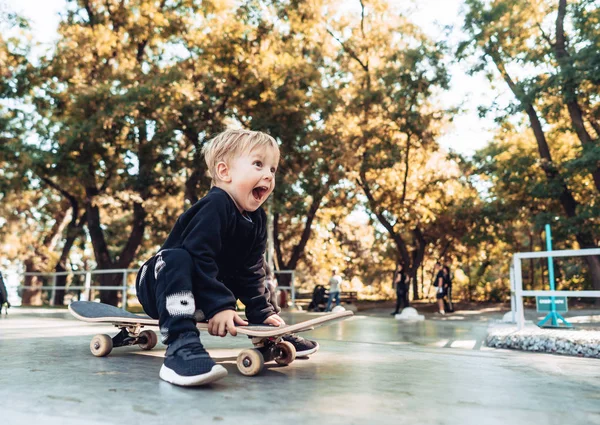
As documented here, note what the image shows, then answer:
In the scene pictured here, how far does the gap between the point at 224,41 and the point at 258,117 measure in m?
2.74

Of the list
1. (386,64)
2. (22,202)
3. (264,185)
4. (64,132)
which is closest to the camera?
(264,185)

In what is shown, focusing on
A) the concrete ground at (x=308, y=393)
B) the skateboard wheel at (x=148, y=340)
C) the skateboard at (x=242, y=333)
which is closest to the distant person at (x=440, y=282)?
the concrete ground at (x=308, y=393)

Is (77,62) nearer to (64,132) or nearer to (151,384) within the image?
(64,132)

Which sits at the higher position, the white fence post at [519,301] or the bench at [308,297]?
the white fence post at [519,301]

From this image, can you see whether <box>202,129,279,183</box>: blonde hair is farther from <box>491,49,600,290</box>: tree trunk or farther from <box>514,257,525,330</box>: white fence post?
<box>491,49,600,290</box>: tree trunk

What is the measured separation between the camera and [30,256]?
25.2m

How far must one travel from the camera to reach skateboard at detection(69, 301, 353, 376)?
2393mm

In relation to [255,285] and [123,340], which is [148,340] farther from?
[255,285]

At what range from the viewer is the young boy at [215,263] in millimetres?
2254

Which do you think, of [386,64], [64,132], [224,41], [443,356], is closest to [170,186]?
[64,132]

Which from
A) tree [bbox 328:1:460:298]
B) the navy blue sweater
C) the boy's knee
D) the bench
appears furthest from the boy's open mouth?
the bench

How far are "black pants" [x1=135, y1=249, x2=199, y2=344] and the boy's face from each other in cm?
44

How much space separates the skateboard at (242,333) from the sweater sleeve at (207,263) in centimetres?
15

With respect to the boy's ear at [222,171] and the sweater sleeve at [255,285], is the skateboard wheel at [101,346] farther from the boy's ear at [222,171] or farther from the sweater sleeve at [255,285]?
the boy's ear at [222,171]
